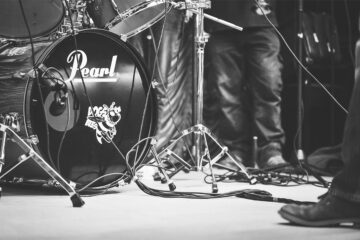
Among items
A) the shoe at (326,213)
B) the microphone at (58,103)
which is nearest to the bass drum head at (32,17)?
the microphone at (58,103)

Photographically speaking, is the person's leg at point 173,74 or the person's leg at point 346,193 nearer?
the person's leg at point 346,193

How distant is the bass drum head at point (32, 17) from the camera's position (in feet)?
8.17

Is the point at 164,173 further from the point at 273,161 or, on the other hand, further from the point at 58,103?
the point at 273,161

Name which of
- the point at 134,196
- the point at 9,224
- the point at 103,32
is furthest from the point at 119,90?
the point at 9,224

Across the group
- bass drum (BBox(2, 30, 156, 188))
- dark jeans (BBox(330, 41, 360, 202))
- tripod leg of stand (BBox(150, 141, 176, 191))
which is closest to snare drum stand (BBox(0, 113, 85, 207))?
bass drum (BBox(2, 30, 156, 188))

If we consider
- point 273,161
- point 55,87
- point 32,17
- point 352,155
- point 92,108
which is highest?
point 32,17

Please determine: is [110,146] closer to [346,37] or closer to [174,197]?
[174,197]

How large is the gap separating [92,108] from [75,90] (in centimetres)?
12

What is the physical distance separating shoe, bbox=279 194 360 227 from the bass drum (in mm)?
1121

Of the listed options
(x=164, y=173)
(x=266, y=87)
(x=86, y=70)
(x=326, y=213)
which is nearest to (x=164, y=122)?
(x=266, y=87)

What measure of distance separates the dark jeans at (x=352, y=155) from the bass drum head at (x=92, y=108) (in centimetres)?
124

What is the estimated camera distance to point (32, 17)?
251 cm

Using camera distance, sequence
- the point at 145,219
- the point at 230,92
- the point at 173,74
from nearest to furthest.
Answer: the point at 145,219, the point at 230,92, the point at 173,74

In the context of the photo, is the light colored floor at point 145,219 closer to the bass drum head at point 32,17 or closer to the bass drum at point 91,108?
the bass drum at point 91,108
